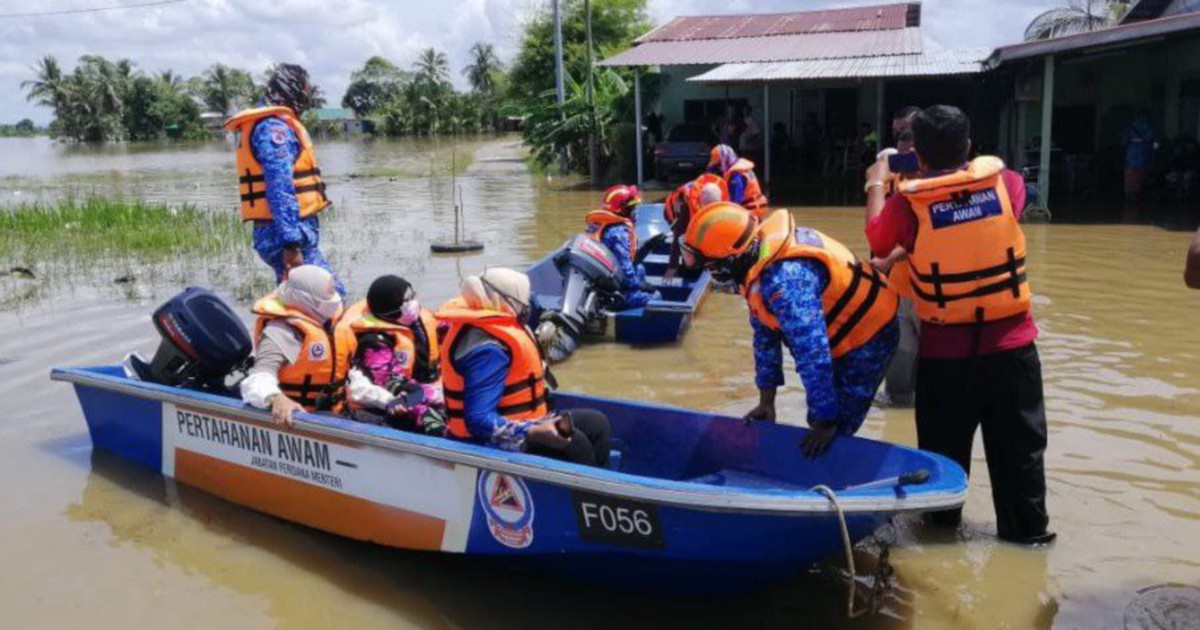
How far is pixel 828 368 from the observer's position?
3.60 metres

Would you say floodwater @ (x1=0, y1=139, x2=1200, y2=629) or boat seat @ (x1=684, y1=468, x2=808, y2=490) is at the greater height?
boat seat @ (x1=684, y1=468, x2=808, y2=490)

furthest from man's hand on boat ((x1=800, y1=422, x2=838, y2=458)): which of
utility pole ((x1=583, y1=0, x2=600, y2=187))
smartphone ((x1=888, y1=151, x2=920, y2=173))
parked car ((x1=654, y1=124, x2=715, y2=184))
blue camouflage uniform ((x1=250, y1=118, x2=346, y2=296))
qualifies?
utility pole ((x1=583, y1=0, x2=600, y2=187))

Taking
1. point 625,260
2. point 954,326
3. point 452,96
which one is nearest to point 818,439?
point 954,326

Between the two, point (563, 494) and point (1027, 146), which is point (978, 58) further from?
point (563, 494)

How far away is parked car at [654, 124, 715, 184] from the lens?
20.2 metres

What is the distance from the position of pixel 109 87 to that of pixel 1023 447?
78592mm

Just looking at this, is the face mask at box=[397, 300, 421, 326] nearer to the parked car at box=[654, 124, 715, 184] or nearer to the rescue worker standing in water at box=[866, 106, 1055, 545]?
the rescue worker standing in water at box=[866, 106, 1055, 545]

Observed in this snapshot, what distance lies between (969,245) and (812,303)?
60 cm

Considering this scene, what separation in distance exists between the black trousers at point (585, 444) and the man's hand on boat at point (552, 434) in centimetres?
3

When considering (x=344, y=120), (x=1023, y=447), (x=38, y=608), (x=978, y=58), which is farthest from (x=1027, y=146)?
(x=344, y=120)

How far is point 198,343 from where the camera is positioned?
503 centimetres

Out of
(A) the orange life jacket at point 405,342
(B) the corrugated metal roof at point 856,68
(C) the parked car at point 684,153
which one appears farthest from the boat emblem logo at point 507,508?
(C) the parked car at point 684,153

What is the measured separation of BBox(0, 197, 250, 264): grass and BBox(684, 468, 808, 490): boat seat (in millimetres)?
10161

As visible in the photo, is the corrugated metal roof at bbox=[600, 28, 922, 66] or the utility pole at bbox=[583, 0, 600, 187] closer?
the corrugated metal roof at bbox=[600, 28, 922, 66]
